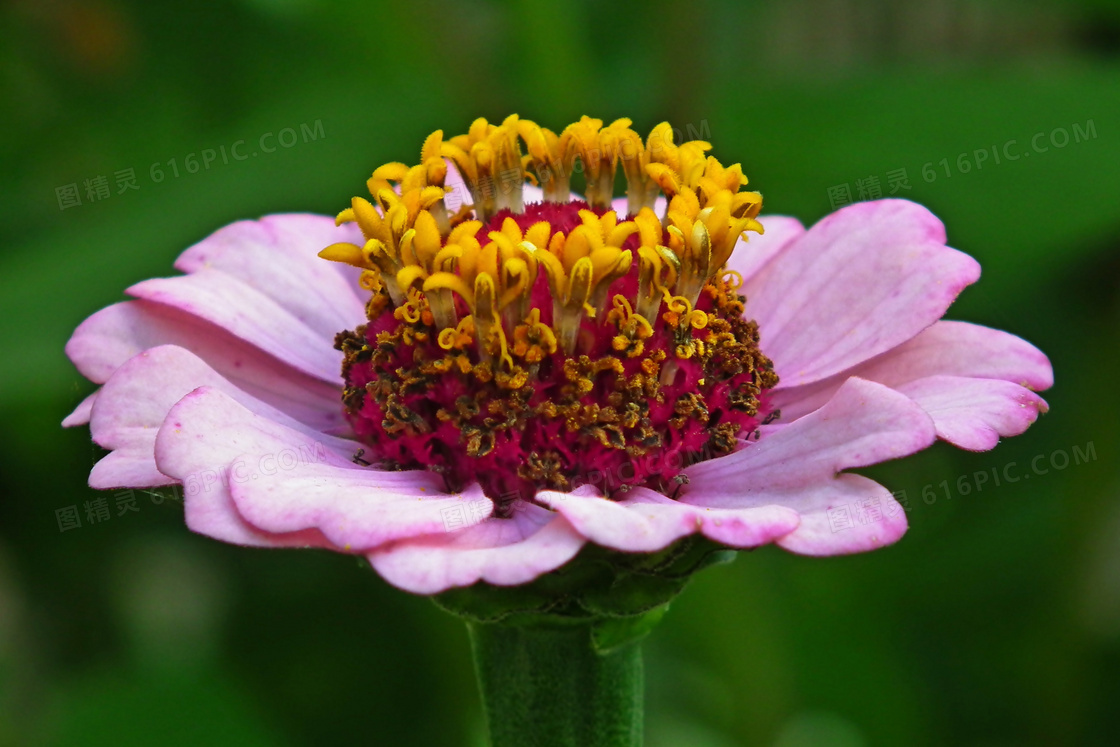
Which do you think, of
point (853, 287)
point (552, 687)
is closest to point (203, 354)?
point (552, 687)

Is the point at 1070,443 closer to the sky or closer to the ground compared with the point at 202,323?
closer to the ground

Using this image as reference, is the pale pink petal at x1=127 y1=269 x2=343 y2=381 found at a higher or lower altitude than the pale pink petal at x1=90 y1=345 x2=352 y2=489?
higher

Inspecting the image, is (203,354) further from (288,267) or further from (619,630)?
(619,630)

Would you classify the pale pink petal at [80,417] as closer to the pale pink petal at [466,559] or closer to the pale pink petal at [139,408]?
the pale pink petal at [139,408]

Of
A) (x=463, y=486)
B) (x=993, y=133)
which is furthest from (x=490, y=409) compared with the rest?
(x=993, y=133)

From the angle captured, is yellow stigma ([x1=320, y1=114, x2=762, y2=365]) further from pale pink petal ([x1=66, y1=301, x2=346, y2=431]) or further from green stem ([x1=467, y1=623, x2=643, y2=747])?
green stem ([x1=467, y1=623, x2=643, y2=747])

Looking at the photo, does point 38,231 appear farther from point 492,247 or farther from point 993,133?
point 993,133

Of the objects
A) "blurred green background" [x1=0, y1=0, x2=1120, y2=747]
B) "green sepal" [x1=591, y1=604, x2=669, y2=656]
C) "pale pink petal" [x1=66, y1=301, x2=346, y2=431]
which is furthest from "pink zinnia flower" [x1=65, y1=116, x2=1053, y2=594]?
"blurred green background" [x1=0, y1=0, x2=1120, y2=747]
